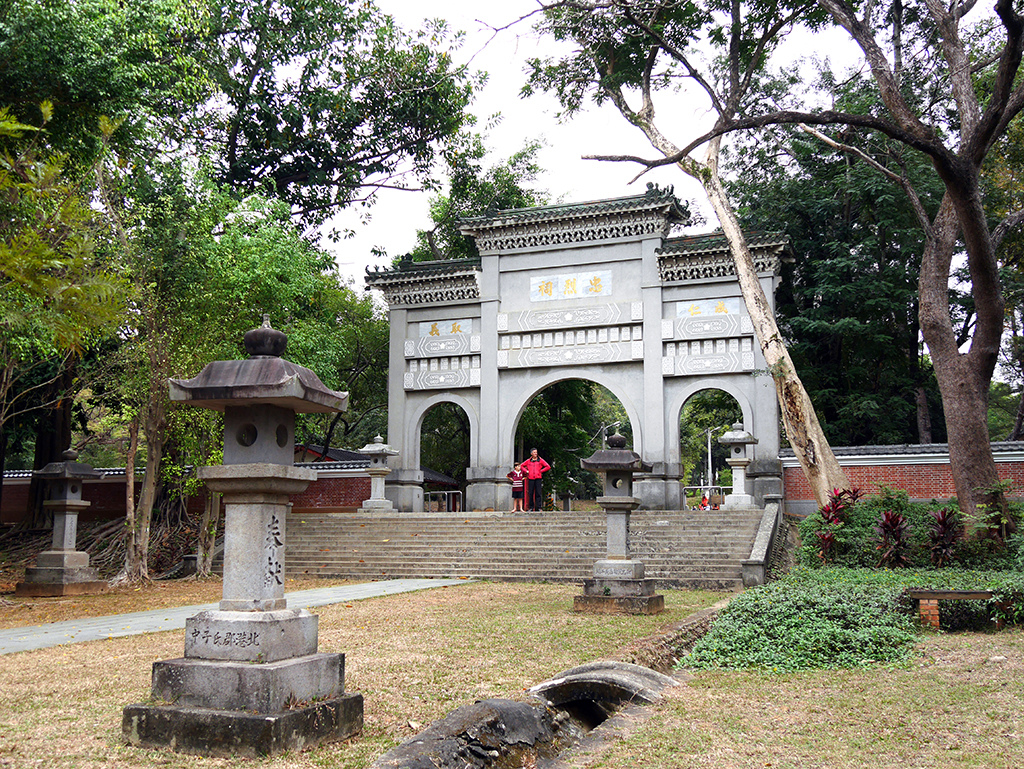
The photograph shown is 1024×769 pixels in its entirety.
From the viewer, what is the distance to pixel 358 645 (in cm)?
751

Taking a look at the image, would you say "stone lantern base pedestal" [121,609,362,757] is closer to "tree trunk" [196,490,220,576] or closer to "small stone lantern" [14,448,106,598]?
"small stone lantern" [14,448,106,598]

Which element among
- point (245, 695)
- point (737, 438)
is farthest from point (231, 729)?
point (737, 438)

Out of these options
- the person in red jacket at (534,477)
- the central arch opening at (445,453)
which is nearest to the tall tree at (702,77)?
the person in red jacket at (534,477)

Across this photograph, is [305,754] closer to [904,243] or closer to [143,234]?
[143,234]

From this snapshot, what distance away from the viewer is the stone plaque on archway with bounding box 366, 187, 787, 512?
19.8 metres

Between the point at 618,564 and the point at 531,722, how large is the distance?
18.9 feet

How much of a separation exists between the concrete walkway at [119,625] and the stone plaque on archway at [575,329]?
28.8ft

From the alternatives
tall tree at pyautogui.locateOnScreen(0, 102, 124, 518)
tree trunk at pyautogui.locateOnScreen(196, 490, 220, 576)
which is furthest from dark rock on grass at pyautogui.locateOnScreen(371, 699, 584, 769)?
tree trunk at pyautogui.locateOnScreen(196, 490, 220, 576)

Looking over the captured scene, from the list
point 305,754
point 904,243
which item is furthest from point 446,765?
point 904,243

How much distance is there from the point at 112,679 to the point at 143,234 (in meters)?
9.13

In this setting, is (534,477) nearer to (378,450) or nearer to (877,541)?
(378,450)

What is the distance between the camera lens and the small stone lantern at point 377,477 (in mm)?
20016

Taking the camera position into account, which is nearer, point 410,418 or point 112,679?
point 112,679

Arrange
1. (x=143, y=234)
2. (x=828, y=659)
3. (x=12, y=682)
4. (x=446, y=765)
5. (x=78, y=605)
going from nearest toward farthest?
(x=446, y=765) < (x=12, y=682) < (x=828, y=659) < (x=78, y=605) < (x=143, y=234)
